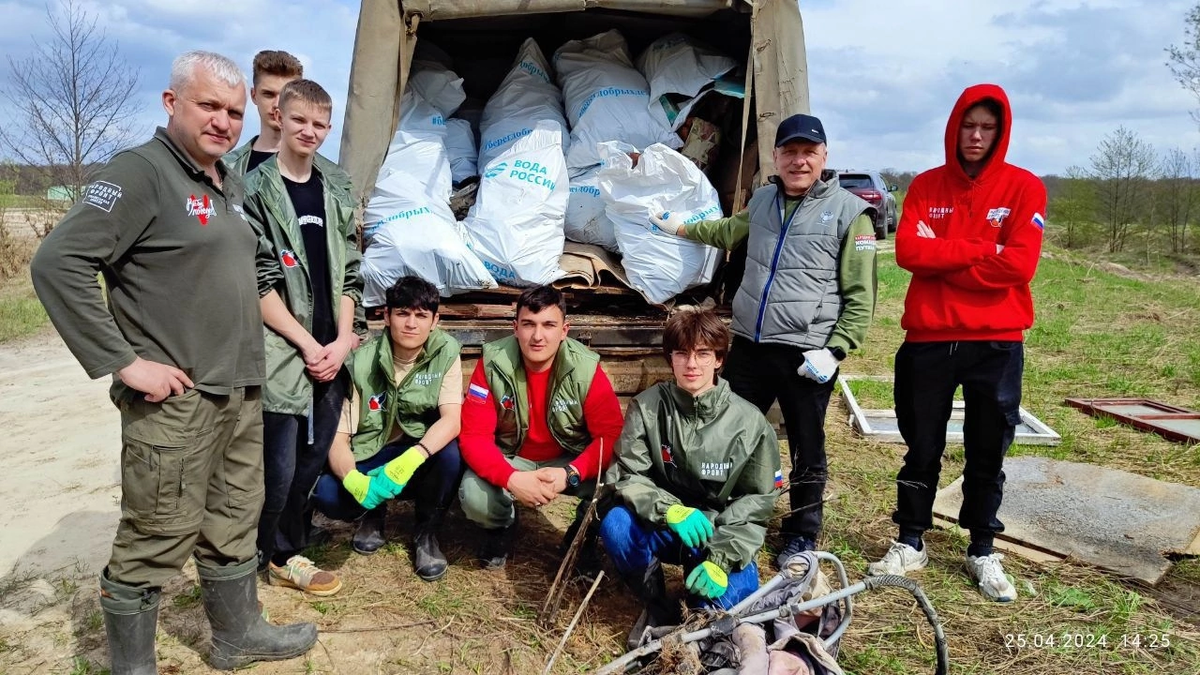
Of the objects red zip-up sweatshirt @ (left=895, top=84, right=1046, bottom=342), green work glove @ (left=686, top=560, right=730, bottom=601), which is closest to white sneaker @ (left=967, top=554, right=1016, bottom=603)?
red zip-up sweatshirt @ (left=895, top=84, right=1046, bottom=342)

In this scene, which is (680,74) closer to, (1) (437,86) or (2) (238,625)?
(1) (437,86)

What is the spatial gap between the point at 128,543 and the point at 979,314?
103 inches

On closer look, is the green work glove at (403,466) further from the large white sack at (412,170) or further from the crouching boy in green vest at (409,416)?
the large white sack at (412,170)

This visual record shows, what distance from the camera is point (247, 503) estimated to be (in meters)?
2.22

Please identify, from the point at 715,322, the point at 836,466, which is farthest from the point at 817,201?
the point at 836,466

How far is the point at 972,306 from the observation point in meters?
2.61

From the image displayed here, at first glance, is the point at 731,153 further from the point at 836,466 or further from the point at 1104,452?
the point at 1104,452

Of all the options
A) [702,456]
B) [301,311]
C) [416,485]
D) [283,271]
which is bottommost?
[416,485]

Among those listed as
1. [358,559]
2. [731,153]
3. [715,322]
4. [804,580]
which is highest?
[731,153]

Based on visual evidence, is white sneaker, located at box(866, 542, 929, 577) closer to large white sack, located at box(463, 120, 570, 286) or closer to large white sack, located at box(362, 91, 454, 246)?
large white sack, located at box(463, 120, 570, 286)

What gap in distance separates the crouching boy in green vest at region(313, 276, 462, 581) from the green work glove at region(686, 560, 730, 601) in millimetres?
1052

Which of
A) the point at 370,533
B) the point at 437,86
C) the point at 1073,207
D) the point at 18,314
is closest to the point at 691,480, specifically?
the point at 370,533

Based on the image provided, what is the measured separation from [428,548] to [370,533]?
29cm

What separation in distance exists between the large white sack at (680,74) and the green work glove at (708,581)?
2264 millimetres
